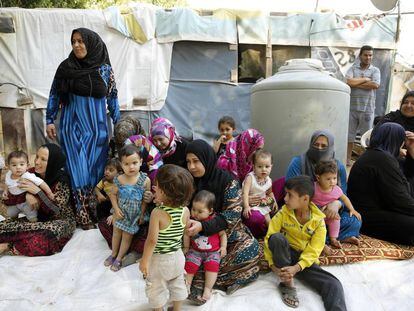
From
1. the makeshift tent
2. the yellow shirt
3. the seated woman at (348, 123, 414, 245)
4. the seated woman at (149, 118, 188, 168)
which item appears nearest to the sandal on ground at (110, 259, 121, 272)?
the seated woman at (149, 118, 188, 168)

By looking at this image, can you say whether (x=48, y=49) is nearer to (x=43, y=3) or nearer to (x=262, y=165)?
(x=43, y=3)

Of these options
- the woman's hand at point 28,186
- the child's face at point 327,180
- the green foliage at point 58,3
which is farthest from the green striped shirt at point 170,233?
the green foliage at point 58,3

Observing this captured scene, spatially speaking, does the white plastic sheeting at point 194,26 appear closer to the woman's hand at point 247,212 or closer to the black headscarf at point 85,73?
the black headscarf at point 85,73

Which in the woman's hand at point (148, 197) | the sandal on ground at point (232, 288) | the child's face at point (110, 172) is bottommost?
the sandal on ground at point (232, 288)

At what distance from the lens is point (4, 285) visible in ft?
7.52

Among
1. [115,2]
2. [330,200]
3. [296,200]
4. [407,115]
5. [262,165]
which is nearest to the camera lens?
[296,200]

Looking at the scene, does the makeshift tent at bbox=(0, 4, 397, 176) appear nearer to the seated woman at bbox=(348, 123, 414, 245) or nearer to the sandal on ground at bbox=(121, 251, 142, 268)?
the seated woman at bbox=(348, 123, 414, 245)

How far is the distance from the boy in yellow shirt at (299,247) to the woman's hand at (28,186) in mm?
1845

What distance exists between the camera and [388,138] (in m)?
2.81

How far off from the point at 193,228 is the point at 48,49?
5314 mm

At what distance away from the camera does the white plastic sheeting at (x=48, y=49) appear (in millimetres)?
5992

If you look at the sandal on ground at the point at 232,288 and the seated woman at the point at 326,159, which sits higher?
the seated woman at the point at 326,159

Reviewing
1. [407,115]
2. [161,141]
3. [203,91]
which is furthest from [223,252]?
[203,91]

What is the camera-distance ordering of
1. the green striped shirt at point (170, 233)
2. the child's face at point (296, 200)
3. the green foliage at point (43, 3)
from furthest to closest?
the green foliage at point (43, 3) → the child's face at point (296, 200) → the green striped shirt at point (170, 233)
